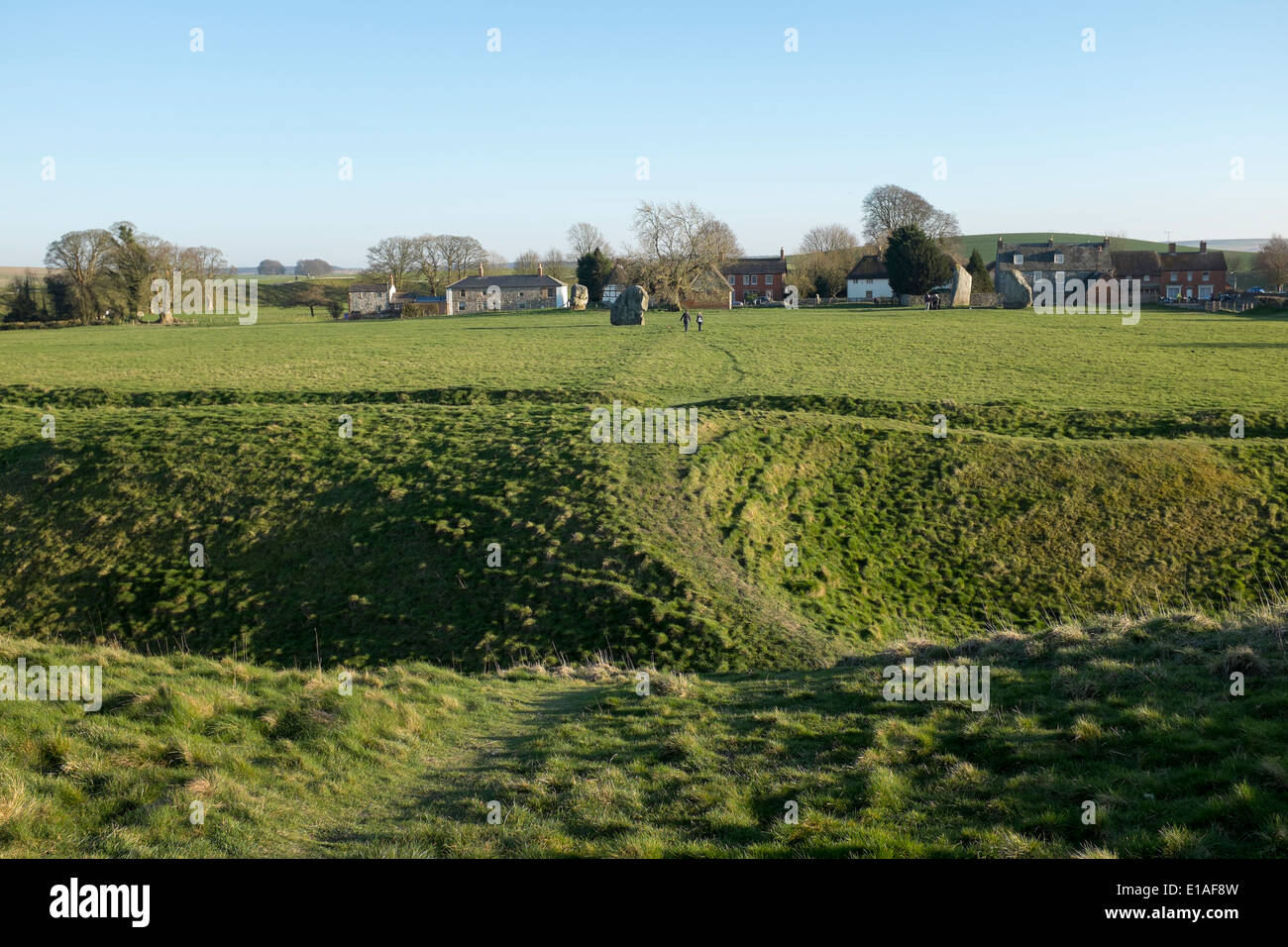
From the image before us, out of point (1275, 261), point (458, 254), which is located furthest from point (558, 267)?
point (1275, 261)

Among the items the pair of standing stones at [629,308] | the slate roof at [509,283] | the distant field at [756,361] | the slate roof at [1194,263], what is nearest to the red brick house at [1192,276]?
the slate roof at [1194,263]

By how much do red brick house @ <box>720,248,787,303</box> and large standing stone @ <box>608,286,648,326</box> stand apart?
59319 mm

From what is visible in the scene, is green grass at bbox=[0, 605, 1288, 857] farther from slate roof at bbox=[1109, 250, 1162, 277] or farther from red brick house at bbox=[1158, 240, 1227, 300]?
red brick house at bbox=[1158, 240, 1227, 300]

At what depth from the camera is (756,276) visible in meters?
128

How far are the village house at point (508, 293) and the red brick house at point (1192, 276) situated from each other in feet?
273

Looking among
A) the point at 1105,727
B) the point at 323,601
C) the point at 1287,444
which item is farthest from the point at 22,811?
the point at 1287,444

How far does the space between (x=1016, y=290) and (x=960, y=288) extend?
5309mm

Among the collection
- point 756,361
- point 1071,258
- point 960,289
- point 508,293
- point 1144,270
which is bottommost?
point 756,361

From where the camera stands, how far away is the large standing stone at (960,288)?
278 feet

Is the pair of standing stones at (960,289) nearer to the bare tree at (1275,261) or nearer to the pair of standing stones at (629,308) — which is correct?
the pair of standing stones at (629,308)

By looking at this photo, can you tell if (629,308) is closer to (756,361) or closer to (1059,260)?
(756,361)

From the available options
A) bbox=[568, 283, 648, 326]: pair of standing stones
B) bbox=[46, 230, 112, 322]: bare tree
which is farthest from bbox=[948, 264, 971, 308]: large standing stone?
bbox=[46, 230, 112, 322]: bare tree
